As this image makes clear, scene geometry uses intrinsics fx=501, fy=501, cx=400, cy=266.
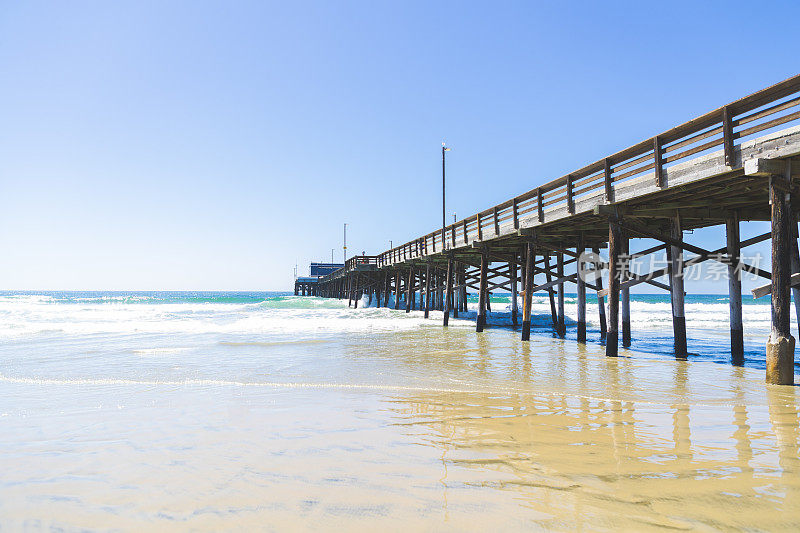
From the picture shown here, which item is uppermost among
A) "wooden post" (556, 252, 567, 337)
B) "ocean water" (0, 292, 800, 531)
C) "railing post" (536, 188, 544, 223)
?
"railing post" (536, 188, 544, 223)

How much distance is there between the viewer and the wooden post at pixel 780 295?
6.99m

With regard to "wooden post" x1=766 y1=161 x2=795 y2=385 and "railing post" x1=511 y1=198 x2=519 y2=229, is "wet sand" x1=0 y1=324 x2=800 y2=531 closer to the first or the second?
"wooden post" x1=766 y1=161 x2=795 y2=385

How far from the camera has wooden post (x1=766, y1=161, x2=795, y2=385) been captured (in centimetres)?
699

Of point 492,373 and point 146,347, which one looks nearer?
point 492,373

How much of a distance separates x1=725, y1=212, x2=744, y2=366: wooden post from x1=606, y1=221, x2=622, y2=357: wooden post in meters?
2.05

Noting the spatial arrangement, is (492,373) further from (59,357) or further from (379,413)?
(59,357)

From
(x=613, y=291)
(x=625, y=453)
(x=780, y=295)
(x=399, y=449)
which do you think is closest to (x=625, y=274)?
(x=613, y=291)

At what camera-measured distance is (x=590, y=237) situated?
15633 millimetres

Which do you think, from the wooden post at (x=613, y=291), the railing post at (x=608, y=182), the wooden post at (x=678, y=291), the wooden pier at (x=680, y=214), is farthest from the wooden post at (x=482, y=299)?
the railing post at (x=608, y=182)

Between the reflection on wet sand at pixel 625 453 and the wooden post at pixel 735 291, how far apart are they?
3.56 meters

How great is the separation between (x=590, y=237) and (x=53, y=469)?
585 inches

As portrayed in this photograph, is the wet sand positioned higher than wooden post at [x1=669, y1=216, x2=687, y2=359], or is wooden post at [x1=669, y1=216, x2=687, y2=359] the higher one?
wooden post at [x1=669, y1=216, x2=687, y2=359]

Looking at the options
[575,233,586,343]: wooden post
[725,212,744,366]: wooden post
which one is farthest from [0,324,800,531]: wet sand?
[575,233,586,343]: wooden post

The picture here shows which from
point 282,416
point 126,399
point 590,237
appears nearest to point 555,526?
Result: point 282,416
